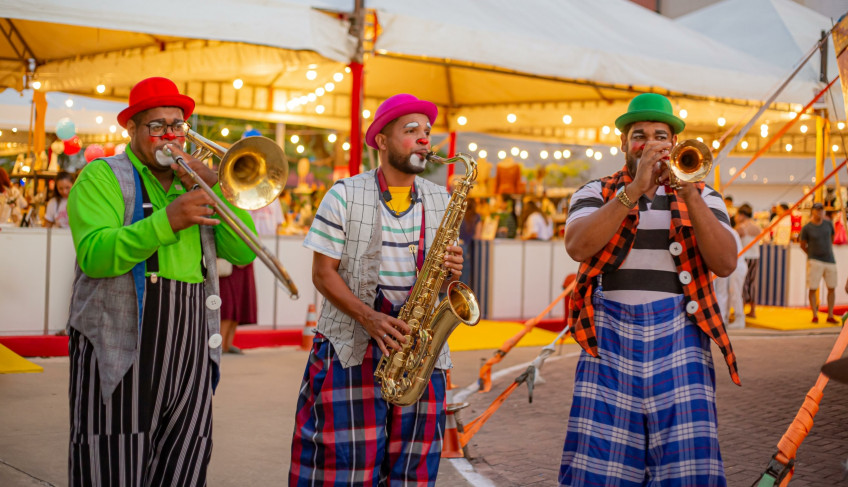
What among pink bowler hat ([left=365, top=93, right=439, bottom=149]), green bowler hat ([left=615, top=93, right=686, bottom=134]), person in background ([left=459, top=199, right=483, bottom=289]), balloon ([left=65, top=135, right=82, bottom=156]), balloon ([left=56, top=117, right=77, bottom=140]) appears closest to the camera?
green bowler hat ([left=615, top=93, right=686, bottom=134])

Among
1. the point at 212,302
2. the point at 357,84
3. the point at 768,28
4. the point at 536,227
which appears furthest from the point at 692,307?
the point at 768,28

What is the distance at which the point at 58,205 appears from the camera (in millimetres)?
9969

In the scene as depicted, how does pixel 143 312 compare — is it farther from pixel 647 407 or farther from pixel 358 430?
pixel 647 407

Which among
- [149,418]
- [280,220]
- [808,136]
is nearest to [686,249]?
[149,418]

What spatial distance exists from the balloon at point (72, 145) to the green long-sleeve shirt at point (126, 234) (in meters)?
8.67

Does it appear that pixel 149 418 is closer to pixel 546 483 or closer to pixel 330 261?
pixel 330 261

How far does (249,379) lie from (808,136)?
1835cm

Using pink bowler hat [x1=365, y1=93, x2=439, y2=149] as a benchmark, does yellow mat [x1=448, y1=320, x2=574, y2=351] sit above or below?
below

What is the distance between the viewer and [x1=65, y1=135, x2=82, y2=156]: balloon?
11087 mm

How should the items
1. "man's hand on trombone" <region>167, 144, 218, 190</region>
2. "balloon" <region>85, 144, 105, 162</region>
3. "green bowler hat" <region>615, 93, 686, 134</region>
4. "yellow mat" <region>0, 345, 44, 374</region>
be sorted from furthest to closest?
"balloon" <region>85, 144, 105, 162</region>
"yellow mat" <region>0, 345, 44, 374</region>
"green bowler hat" <region>615, 93, 686, 134</region>
"man's hand on trombone" <region>167, 144, 218, 190</region>

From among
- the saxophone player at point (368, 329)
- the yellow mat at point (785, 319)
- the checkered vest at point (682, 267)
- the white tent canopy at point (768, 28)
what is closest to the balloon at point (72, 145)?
the saxophone player at point (368, 329)

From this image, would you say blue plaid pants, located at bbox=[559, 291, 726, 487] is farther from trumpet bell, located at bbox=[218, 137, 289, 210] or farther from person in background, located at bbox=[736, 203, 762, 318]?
person in background, located at bbox=[736, 203, 762, 318]

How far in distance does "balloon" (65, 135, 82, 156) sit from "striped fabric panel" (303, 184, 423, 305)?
8770mm

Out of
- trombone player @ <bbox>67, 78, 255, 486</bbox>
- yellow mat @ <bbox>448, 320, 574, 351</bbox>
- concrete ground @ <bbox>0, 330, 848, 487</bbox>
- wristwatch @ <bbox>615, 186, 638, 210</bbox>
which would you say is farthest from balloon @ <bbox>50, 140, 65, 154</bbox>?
wristwatch @ <bbox>615, 186, 638, 210</bbox>
